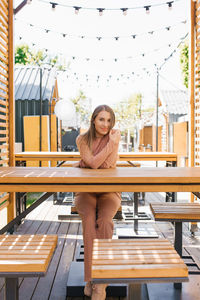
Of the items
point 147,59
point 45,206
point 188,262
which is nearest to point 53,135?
point 147,59

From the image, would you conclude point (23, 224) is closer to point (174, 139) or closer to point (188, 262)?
point (188, 262)

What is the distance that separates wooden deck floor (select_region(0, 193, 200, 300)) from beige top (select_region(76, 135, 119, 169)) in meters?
1.08

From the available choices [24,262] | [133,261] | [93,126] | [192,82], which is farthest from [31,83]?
[133,261]

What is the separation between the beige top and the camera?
2.33 m

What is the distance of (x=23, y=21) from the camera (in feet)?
18.5

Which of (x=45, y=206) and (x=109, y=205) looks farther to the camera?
(x=45, y=206)

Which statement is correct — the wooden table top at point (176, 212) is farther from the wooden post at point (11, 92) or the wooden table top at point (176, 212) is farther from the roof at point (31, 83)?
the roof at point (31, 83)

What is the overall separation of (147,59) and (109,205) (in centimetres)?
729

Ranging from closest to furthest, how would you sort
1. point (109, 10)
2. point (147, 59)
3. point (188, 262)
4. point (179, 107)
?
point (188, 262), point (109, 10), point (147, 59), point (179, 107)

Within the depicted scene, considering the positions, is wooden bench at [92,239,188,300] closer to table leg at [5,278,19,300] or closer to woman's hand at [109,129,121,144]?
table leg at [5,278,19,300]

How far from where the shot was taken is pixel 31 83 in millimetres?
11359

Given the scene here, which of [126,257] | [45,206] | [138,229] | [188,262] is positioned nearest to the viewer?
[126,257]

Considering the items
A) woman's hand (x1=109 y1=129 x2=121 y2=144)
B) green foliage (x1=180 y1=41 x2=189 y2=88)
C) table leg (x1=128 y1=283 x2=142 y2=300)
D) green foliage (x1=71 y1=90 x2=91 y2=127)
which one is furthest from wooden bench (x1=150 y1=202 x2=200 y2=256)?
green foliage (x1=71 y1=90 x2=91 y2=127)

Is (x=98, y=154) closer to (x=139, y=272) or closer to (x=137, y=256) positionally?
(x=137, y=256)
